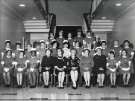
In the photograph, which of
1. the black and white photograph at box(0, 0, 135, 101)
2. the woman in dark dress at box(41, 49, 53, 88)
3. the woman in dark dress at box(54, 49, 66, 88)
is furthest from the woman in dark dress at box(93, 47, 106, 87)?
the woman in dark dress at box(41, 49, 53, 88)

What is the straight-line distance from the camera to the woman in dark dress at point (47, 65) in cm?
794

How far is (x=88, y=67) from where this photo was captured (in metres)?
8.00

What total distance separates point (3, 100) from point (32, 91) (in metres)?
1.27

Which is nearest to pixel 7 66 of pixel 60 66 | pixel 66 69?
pixel 60 66

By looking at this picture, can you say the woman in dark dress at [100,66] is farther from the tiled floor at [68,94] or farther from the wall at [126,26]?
the wall at [126,26]

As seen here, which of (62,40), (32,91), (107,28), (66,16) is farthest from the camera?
(66,16)

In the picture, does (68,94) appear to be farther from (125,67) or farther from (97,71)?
(125,67)

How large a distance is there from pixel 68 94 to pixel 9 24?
4.52 m

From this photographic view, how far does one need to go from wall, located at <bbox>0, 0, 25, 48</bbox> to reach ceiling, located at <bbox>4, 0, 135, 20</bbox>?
20 cm

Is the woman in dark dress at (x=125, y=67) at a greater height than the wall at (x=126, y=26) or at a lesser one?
lesser

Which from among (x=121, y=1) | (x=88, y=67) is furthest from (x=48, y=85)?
(x=121, y=1)

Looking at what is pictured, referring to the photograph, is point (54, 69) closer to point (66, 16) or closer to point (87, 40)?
point (87, 40)

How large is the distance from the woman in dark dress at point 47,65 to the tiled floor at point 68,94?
0.31 m

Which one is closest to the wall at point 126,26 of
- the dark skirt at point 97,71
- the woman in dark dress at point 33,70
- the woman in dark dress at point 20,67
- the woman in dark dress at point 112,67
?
the woman in dark dress at point 112,67
